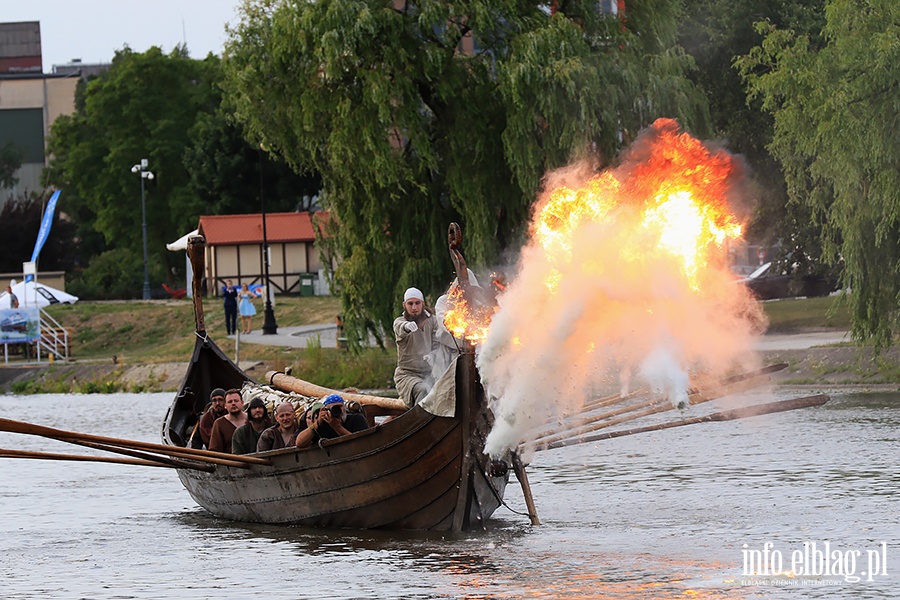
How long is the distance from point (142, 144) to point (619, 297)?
69.4 m

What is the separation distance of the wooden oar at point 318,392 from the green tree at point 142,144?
56.0m

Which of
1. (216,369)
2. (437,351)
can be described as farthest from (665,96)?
(437,351)

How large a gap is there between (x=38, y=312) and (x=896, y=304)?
111ft

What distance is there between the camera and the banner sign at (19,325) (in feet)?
179

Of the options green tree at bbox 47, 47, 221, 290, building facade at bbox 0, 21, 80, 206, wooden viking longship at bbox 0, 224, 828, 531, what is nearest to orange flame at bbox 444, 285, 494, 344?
wooden viking longship at bbox 0, 224, 828, 531

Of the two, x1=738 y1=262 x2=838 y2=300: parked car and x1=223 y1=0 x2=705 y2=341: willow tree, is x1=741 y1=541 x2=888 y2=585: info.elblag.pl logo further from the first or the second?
x1=738 y1=262 x2=838 y2=300: parked car

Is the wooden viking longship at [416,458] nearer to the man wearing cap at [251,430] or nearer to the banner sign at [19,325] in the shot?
the man wearing cap at [251,430]

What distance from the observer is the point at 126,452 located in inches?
665

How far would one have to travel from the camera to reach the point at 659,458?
24.0 m

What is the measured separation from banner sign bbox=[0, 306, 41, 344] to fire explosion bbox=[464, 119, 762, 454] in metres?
41.5

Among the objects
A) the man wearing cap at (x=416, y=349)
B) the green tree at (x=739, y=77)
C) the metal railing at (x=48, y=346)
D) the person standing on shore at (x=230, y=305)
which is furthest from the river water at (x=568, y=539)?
the metal railing at (x=48, y=346)

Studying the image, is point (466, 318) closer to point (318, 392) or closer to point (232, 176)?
point (318, 392)

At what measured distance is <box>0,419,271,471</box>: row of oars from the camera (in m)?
15.6

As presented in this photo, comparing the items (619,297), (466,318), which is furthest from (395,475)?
(619,297)
